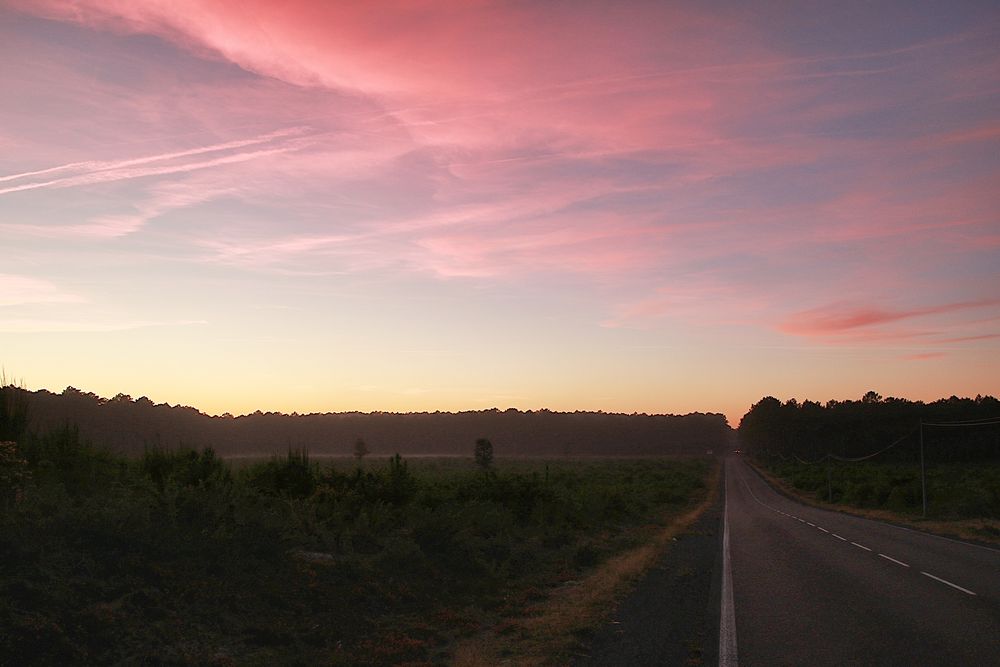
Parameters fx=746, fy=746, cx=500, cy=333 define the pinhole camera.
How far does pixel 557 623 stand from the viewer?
1355 cm

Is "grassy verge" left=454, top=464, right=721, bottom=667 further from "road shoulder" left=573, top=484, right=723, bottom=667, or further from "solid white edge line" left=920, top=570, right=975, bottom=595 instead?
"solid white edge line" left=920, top=570, right=975, bottom=595

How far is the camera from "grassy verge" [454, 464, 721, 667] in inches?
444

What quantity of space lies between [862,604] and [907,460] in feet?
541

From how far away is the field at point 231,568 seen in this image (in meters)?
9.97

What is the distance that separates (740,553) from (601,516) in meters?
9.96

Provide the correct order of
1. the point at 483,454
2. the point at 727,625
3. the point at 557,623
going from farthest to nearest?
1. the point at 483,454
2. the point at 557,623
3. the point at 727,625

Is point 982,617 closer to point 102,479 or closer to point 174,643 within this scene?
point 174,643

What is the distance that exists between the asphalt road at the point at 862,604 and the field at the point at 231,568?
4.53 m

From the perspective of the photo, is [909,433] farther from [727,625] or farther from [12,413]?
[12,413]

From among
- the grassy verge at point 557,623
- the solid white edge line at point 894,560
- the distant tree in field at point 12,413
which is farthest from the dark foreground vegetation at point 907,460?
the distant tree in field at point 12,413

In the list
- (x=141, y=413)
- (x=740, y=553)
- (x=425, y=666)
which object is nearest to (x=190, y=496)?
(x=425, y=666)

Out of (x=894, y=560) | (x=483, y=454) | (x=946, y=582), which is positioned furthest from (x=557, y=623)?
(x=483, y=454)

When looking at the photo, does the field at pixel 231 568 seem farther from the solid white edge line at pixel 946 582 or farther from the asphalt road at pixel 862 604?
the solid white edge line at pixel 946 582

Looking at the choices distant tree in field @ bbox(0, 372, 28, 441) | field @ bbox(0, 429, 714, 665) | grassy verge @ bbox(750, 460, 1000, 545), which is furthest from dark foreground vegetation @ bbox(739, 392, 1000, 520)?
distant tree in field @ bbox(0, 372, 28, 441)
